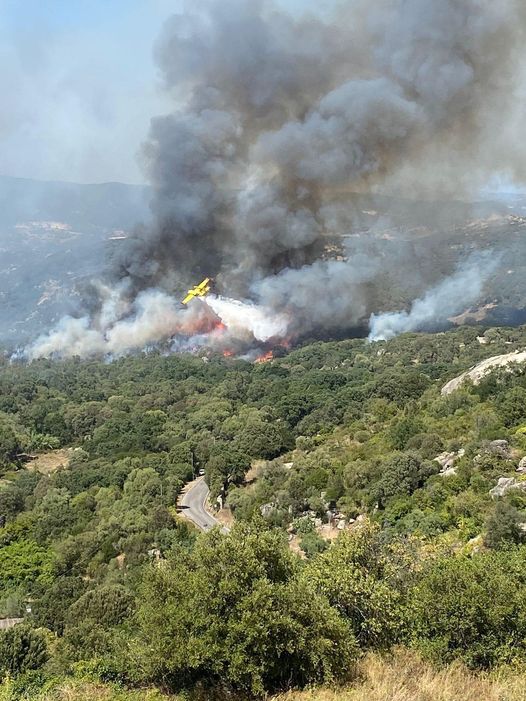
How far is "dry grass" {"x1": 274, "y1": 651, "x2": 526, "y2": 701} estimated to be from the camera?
7.52m

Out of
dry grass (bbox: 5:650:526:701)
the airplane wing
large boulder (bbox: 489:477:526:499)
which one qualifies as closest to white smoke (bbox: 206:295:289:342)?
the airplane wing

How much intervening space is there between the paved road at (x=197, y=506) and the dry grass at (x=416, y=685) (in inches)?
1014

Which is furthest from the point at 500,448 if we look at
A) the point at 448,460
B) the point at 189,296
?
the point at 189,296

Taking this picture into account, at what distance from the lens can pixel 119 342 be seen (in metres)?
84.6

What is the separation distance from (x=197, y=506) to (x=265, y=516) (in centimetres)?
1057

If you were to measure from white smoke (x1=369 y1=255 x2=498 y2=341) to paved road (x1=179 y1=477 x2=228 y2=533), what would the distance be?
54.3 m

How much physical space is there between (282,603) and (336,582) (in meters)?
2.35

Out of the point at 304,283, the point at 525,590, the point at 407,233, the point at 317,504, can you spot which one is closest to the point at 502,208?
the point at 407,233

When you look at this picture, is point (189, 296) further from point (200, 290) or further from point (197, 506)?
point (197, 506)

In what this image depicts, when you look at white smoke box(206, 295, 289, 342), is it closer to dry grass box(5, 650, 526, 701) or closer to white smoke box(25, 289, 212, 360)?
white smoke box(25, 289, 212, 360)

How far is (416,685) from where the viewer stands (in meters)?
8.18

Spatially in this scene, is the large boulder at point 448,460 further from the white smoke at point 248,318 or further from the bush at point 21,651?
the white smoke at point 248,318

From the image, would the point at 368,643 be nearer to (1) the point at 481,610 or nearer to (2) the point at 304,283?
(1) the point at 481,610

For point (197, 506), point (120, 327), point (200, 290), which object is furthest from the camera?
point (120, 327)
